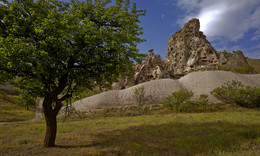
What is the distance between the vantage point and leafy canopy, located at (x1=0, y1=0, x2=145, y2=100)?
7.32m

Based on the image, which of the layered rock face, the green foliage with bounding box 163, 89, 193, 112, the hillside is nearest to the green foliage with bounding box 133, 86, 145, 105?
the hillside

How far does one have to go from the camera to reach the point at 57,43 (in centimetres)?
754

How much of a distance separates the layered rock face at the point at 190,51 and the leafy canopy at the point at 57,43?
309ft

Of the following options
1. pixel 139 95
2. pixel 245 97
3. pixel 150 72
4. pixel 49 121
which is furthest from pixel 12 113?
pixel 245 97

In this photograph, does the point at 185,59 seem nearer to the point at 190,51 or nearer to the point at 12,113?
the point at 190,51

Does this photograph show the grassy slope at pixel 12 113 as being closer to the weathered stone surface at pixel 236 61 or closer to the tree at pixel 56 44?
the tree at pixel 56 44

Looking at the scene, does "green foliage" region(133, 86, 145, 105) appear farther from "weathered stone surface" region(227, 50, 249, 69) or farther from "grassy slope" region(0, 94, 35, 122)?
"weathered stone surface" region(227, 50, 249, 69)

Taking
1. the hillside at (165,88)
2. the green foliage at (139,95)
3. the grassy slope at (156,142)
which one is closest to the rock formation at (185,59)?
the hillside at (165,88)

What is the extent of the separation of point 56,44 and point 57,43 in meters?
0.09

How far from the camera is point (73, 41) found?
28.2 feet

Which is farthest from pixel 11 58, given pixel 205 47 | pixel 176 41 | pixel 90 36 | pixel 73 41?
pixel 176 41

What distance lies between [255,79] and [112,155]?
64643 millimetres

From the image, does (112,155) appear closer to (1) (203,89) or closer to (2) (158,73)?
(1) (203,89)

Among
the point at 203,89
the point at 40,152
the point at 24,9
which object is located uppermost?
the point at 24,9
